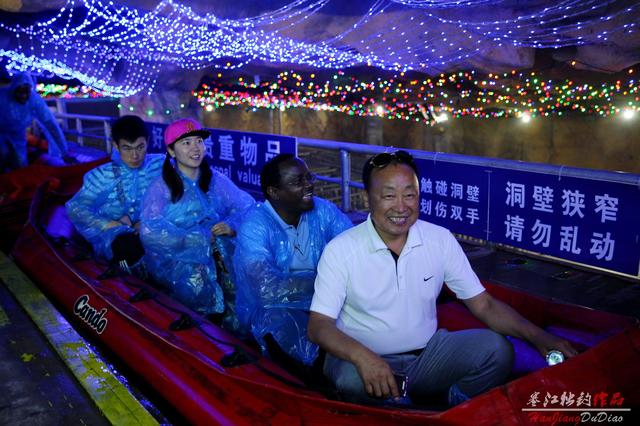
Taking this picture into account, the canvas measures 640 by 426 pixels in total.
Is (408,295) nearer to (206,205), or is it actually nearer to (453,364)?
(453,364)

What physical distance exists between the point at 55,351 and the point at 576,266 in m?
3.73

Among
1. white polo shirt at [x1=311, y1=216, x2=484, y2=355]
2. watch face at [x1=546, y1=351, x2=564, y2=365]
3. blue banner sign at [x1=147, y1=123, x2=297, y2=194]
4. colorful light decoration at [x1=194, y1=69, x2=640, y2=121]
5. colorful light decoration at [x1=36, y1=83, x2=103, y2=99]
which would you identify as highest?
colorful light decoration at [x1=36, y1=83, x2=103, y2=99]

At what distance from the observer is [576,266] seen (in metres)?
4.37

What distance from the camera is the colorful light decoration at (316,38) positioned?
838 centimetres

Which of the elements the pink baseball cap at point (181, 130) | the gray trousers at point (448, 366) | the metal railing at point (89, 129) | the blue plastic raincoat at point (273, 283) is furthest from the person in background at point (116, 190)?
the metal railing at point (89, 129)

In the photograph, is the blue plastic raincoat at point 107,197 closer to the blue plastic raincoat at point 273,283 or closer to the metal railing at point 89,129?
the blue plastic raincoat at point 273,283

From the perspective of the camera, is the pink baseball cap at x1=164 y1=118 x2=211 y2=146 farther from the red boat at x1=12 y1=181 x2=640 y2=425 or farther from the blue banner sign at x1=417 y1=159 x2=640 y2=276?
the blue banner sign at x1=417 y1=159 x2=640 y2=276

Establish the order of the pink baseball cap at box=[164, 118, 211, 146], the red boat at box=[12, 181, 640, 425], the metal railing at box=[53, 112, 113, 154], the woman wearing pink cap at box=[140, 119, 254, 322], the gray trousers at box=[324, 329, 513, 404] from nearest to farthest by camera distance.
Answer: the red boat at box=[12, 181, 640, 425] → the gray trousers at box=[324, 329, 513, 404] → the woman wearing pink cap at box=[140, 119, 254, 322] → the pink baseball cap at box=[164, 118, 211, 146] → the metal railing at box=[53, 112, 113, 154]

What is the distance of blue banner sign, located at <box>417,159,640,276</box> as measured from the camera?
11.7 feet

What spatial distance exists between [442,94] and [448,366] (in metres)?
12.5

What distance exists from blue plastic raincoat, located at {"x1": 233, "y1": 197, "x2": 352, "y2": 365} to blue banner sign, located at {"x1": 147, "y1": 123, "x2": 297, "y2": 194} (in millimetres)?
3214

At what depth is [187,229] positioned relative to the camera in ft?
12.3

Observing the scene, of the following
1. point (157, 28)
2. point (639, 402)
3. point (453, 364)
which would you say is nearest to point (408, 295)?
point (453, 364)

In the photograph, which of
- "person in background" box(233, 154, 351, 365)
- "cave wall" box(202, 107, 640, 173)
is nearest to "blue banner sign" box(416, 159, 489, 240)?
"person in background" box(233, 154, 351, 365)
